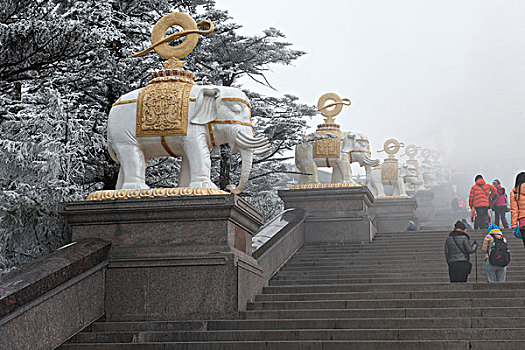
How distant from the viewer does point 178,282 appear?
29.0ft

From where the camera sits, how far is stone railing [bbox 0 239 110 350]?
Result: 705 cm

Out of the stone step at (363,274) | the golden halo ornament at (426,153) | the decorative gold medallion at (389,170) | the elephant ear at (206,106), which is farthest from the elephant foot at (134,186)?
the golden halo ornament at (426,153)

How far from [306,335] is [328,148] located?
35.0 feet

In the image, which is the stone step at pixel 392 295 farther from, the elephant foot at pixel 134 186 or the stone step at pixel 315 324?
the elephant foot at pixel 134 186

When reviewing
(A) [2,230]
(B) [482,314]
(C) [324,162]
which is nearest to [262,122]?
(C) [324,162]

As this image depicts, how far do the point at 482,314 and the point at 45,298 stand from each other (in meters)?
5.03

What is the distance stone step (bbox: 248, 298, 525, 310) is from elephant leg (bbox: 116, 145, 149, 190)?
2182 mm

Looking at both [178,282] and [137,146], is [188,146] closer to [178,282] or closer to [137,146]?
[137,146]

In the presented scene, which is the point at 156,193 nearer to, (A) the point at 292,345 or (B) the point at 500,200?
(A) the point at 292,345

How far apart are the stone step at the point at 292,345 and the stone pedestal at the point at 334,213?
9.35 meters

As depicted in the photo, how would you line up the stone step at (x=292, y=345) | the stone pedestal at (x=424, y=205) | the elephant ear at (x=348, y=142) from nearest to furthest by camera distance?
the stone step at (x=292, y=345), the elephant ear at (x=348, y=142), the stone pedestal at (x=424, y=205)

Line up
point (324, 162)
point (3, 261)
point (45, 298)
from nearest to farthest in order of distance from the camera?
point (45, 298) → point (3, 261) → point (324, 162)

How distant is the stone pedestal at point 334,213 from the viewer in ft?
56.0

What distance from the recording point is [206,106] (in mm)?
9445
